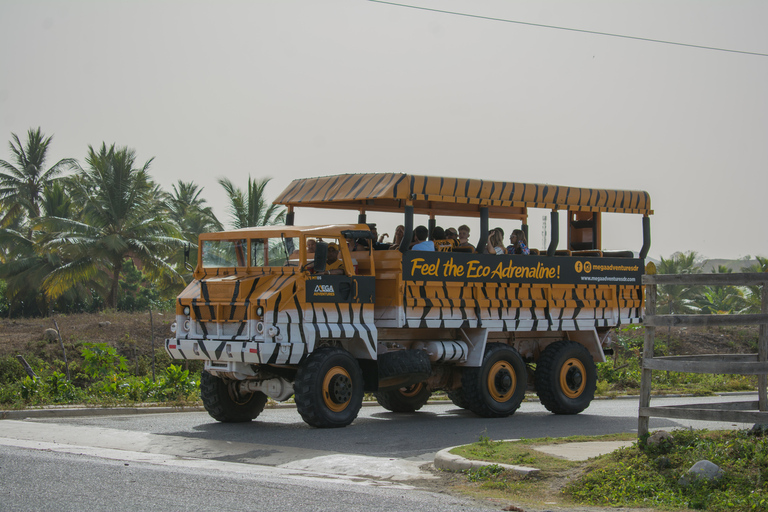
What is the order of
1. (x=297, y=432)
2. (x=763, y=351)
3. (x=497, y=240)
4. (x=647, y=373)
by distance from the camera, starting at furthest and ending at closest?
(x=497, y=240)
(x=297, y=432)
(x=647, y=373)
(x=763, y=351)

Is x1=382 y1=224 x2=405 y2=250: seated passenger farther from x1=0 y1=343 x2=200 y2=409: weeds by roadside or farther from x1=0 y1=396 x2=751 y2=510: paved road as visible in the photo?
x1=0 y1=343 x2=200 y2=409: weeds by roadside

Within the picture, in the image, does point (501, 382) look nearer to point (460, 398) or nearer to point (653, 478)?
point (460, 398)

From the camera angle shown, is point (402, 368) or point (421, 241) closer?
point (402, 368)

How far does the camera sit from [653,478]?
8.16 metres

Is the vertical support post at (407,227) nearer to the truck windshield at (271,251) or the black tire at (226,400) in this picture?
the truck windshield at (271,251)

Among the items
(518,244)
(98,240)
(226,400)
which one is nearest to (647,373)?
(226,400)

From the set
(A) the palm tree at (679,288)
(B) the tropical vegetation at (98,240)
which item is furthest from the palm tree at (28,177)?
(A) the palm tree at (679,288)

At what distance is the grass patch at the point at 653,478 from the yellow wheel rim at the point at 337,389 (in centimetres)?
406

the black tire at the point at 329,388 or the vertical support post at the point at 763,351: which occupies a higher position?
the vertical support post at the point at 763,351

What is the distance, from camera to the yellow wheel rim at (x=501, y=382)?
15.3 metres

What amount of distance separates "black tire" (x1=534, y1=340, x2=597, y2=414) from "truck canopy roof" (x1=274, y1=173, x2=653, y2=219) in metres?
2.56

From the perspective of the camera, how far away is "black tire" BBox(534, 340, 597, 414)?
16.0m

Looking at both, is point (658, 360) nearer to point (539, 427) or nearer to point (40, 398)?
point (539, 427)

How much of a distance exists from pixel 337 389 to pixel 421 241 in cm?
307
